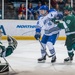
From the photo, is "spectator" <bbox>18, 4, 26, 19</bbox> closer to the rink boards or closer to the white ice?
the rink boards

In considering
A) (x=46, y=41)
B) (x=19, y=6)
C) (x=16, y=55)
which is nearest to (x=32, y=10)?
(x=19, y=6)

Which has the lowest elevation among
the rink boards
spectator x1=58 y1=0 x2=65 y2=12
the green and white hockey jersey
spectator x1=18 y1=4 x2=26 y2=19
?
the rink boards

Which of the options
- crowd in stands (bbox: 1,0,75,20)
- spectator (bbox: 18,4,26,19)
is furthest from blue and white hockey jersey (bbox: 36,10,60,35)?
spectator (bbox: 18,4,26,19)

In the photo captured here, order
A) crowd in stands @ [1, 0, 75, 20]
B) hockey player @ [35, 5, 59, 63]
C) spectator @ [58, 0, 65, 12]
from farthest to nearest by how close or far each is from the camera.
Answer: spectator @ [58, 0, 65, 12] < crowd in stands @ [1, 0, 75, 20] < hockey player @ [35, 5, 59, 63]

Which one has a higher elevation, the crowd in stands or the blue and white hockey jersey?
the blue and white hockey jersey

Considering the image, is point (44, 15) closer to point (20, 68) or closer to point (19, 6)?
point (20, 68)

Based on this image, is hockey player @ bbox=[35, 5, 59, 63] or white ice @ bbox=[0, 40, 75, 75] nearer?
white ice @ bbox=[0, 40, 75, 75]

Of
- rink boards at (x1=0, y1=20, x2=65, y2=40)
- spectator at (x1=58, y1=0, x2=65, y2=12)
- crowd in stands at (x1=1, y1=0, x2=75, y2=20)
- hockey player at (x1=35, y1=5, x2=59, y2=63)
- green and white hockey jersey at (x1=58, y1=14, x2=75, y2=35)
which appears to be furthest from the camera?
spectator at (x1=58, y1=0, x2=65, y2=12)

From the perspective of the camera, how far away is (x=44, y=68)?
25.4ft

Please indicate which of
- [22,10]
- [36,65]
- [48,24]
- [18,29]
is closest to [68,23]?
[48,24]

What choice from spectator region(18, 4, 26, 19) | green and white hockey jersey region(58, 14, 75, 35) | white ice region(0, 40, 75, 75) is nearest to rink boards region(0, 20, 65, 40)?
spectator region(18, 4, 26, 19)

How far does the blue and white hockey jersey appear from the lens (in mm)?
8391

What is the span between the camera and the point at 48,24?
27.8ft

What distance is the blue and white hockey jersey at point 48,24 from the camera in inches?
330
